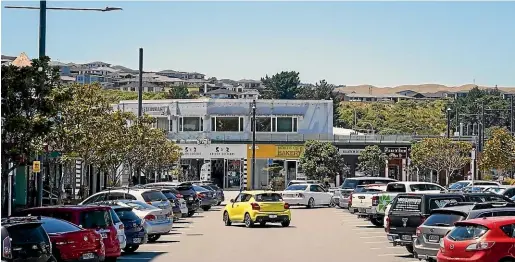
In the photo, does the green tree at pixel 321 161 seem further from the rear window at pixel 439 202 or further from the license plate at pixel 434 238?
the license plate at pixel 434 238

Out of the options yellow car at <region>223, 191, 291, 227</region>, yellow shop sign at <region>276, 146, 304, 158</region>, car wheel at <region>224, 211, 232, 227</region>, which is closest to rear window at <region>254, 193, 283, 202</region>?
yellow car at <region>223, 191, 291, 227</region>

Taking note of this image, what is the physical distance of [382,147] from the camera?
288 ft

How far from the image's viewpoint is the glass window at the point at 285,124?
88.8 metres

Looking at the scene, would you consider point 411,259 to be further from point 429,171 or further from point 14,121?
point 429,171

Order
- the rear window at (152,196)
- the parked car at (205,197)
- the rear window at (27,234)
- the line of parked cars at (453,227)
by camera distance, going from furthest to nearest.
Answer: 1. the parked car at (205,197)
2. the rear window at (152,196)
3. the line of parked cars at (453,227)
4. the rear window at (27,234)

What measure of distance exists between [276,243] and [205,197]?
2324 cm

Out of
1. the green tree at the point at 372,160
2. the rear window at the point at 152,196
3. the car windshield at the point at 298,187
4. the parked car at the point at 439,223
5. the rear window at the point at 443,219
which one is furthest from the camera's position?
the green tree at the point at 372,160

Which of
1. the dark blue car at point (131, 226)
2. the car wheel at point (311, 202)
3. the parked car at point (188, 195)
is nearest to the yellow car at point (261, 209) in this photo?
the parked car at point (188, 195)

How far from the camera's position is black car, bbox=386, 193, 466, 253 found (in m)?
25.2

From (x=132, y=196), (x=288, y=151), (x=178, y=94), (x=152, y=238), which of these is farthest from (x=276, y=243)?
(x=178, y=94)

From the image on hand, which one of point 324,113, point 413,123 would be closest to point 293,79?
point 413,123

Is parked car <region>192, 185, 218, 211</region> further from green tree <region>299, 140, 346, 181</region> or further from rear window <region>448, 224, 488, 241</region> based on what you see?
rear window <region>448, 224, 488, 241</region>

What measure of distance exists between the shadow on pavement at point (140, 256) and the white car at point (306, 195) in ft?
93.6

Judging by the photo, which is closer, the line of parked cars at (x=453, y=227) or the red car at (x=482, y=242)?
the red car at (x=482, y=242)
